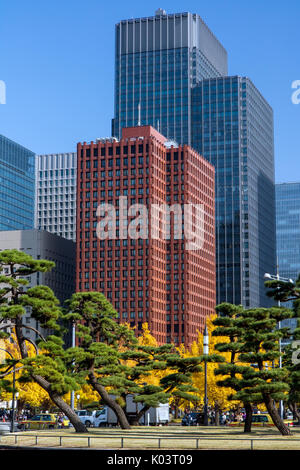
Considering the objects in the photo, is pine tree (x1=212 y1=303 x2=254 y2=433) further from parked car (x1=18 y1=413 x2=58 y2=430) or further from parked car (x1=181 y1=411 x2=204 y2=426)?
parked car (x1=18 y1=413 x2=58 y2=430)

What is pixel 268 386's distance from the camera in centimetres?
4803

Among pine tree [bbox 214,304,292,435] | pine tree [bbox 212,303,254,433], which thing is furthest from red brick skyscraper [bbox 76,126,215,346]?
pine tree [bbox 214,304,292,435]

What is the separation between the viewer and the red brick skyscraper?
188 meters

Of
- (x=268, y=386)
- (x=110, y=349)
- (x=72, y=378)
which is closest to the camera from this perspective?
(x=268, y=386)

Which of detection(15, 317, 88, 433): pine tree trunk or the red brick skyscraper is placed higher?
the red brick skyscraper

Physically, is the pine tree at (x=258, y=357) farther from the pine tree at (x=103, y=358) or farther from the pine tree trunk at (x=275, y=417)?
the pine tree at (x=103, y=358)

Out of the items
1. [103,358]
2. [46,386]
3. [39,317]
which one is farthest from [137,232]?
[46,386]

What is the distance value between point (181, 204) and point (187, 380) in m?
139

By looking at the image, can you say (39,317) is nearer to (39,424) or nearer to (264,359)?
(264,359)

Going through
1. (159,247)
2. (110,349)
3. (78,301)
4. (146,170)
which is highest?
(146,170)

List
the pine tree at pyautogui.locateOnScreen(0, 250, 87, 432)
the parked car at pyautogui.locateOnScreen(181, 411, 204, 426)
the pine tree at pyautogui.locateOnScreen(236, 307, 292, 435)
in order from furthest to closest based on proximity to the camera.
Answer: the parked car at pyautogui.locateOnScreen(181, 411, 204, 426) → the pine tree at pyautogui.locateOnScreen(0, 250, 87, 432) → the pine tree at pyautogui.locateOnScreen(236, 307, 292, 435)

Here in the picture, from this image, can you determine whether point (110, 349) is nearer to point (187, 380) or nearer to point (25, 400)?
point (187, 380)

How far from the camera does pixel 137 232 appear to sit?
18600 cm

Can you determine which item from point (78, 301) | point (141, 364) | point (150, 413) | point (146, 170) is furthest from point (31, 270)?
point (146, 170)
